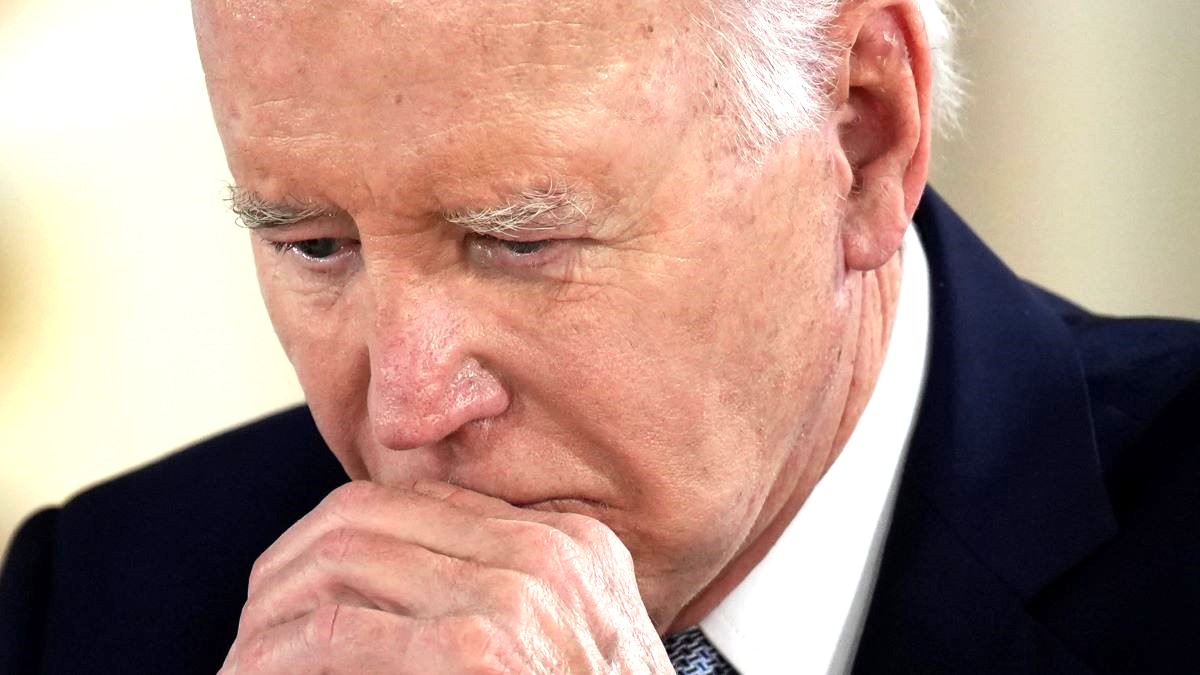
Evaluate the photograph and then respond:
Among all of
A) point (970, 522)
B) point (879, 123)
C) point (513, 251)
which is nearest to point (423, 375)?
point (513, 251)

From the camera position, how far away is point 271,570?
154cm

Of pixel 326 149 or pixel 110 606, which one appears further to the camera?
pixel 110 606

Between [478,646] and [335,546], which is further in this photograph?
[335,546]

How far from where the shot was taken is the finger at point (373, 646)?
136 cm

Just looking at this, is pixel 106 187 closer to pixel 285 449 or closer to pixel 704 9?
pixel 285 449

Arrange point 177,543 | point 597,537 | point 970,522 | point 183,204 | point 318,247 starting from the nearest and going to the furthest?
point 597,537 → point 318,247 → point 970,522 → point 177,543 → point 183,204

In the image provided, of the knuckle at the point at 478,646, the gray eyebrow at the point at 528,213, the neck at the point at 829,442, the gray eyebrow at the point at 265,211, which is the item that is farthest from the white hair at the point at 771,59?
the knuckle at the point at 478,646

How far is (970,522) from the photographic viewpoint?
1766mm

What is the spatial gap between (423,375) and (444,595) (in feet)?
0.67

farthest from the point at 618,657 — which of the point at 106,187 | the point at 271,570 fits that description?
the point at 106,187

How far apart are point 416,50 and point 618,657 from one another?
1.91 ft

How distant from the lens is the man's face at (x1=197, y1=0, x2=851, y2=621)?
137 cm

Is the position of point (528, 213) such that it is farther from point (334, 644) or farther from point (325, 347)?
point (334, 644)

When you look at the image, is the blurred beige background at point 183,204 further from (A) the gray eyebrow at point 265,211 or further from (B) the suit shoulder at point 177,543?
(A) the gray eyebrow at point 265,211
